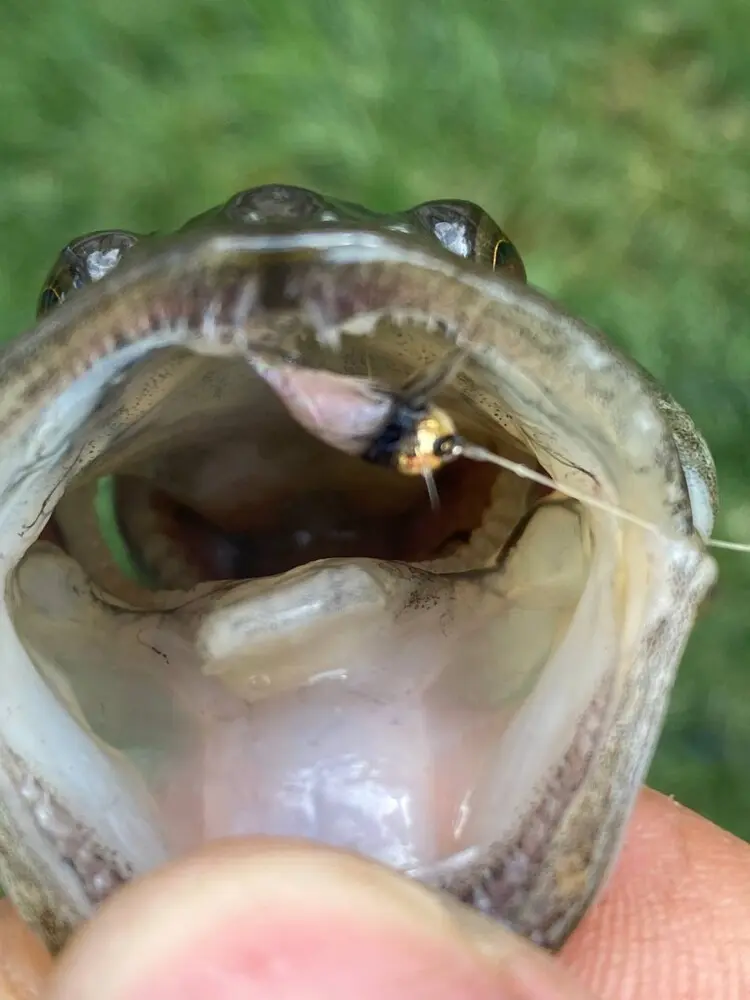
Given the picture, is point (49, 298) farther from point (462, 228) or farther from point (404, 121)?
point (404, 121)

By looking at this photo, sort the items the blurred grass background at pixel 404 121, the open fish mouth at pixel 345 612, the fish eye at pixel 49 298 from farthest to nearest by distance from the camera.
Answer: the blurred grass background at pixel 404 121, the fish eye at pixel 49 298, the open fish mouth at pixel 345 612

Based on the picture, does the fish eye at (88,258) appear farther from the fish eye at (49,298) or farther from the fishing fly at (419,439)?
the fishing fly at (419,439)

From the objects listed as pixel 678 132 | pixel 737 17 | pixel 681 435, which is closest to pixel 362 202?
pixel 678 132

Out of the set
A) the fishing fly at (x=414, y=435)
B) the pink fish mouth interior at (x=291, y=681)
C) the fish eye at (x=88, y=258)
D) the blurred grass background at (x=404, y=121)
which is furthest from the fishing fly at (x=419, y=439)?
the blurred grass background at (x=404, y=121)

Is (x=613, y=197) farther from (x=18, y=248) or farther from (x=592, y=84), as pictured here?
(x=18, y=248)

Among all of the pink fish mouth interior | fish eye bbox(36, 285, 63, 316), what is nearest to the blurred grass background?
fish eye bbox(36, 285, 63, 316)
